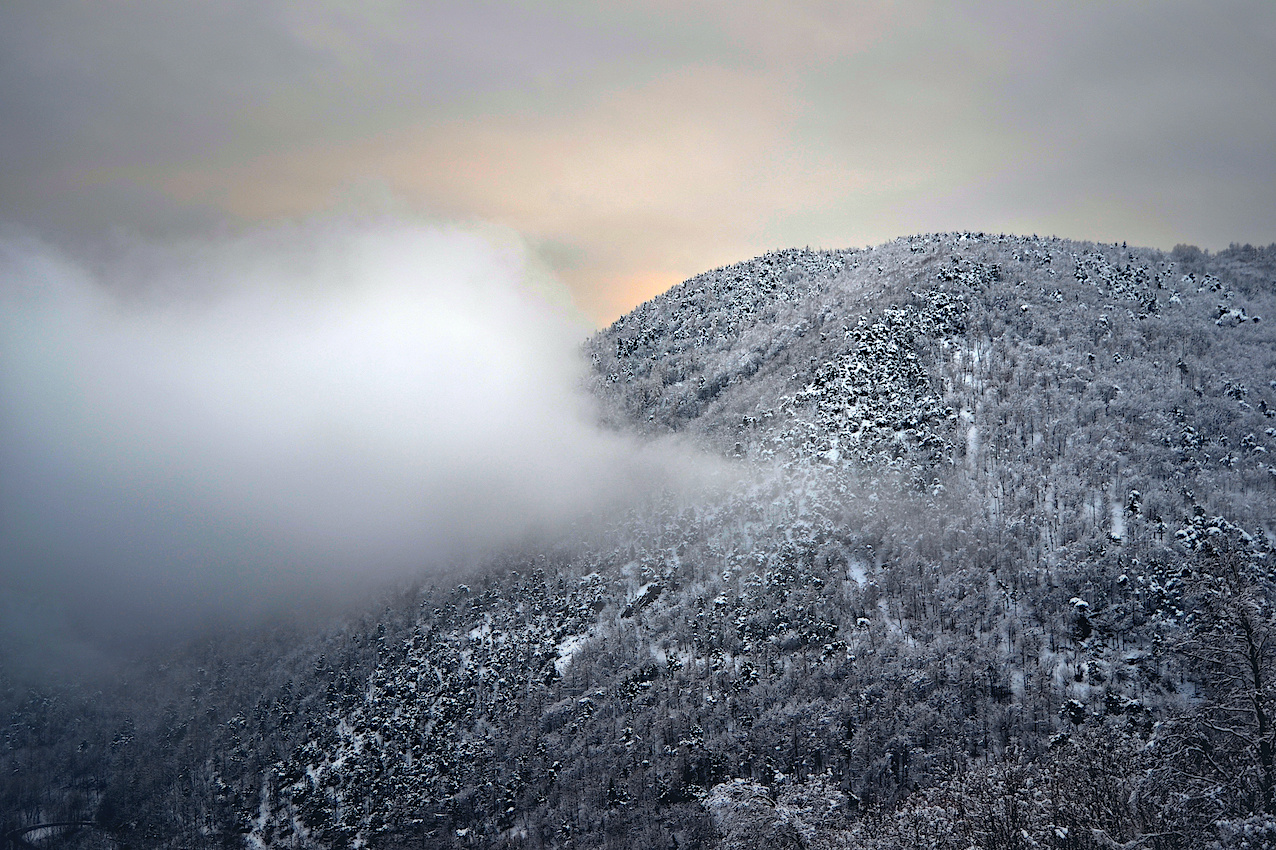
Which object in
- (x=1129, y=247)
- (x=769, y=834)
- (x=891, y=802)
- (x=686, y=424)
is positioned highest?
(x=1129, y=247)

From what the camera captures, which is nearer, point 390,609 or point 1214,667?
point 1214,667

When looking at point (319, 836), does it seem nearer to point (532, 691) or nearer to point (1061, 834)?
point (532, 691)

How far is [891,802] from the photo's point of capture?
8700 centimetres

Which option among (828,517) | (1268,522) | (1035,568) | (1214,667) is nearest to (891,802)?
(1035,568)

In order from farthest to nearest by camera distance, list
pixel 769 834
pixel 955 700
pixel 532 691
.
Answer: pixel 532 691 → pixel 955 700 → pixel 769 834

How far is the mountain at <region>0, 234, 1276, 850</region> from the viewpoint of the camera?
8925 centimetres

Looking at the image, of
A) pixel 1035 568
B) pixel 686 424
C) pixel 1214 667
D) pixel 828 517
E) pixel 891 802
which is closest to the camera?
pixel 1214 667

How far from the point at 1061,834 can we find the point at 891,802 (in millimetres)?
53614

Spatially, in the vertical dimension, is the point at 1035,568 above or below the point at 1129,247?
below

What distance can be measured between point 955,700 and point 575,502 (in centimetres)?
10114

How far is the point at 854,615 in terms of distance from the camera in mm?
113375

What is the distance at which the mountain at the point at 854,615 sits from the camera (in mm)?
89250

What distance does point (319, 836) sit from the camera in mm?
142875

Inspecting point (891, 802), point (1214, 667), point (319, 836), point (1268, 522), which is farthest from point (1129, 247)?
point (319, 836)
